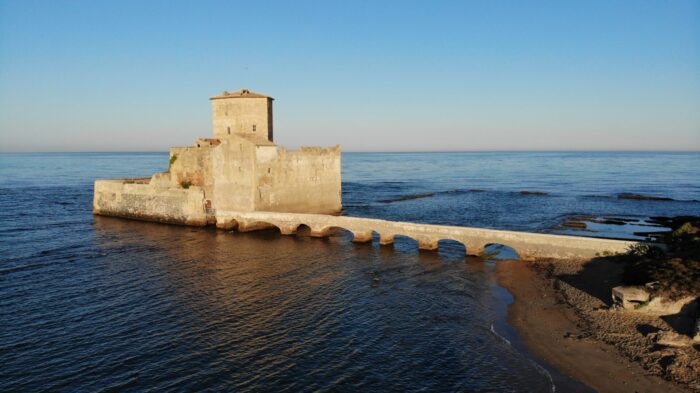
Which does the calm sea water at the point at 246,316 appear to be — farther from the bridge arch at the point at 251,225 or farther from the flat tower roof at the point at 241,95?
the flat tower roof at the point at 241,95

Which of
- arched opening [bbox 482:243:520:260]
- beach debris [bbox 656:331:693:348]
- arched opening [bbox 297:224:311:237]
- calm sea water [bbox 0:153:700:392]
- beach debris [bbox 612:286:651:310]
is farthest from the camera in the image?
arched opening [bbox 297:224:311:237]

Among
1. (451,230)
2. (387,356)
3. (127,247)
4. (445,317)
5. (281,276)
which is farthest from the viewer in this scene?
(127,247)

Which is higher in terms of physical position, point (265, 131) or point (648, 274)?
point (265, 131)

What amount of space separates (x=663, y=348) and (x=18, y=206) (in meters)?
57.5

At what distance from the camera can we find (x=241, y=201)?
117 ft

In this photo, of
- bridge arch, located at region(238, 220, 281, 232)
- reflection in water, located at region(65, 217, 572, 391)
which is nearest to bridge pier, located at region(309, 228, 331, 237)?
reflection in water, located at region(65, 217, 572, 391)

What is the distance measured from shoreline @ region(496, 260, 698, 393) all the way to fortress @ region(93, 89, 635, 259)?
9598 mm

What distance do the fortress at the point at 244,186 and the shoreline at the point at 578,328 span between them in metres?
9.60

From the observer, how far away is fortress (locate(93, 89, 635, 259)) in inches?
1335

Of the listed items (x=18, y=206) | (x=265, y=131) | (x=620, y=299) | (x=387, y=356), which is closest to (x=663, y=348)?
(x=620, y=299)

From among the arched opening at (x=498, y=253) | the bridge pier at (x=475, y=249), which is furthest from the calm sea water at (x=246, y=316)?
the arched opening at (x=498, y=253)

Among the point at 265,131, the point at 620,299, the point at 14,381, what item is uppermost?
the point at 265,131

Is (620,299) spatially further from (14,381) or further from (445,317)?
(14,381)

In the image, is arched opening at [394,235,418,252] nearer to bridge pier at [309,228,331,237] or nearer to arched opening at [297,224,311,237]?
bridge pier at [309,228,331,237]
